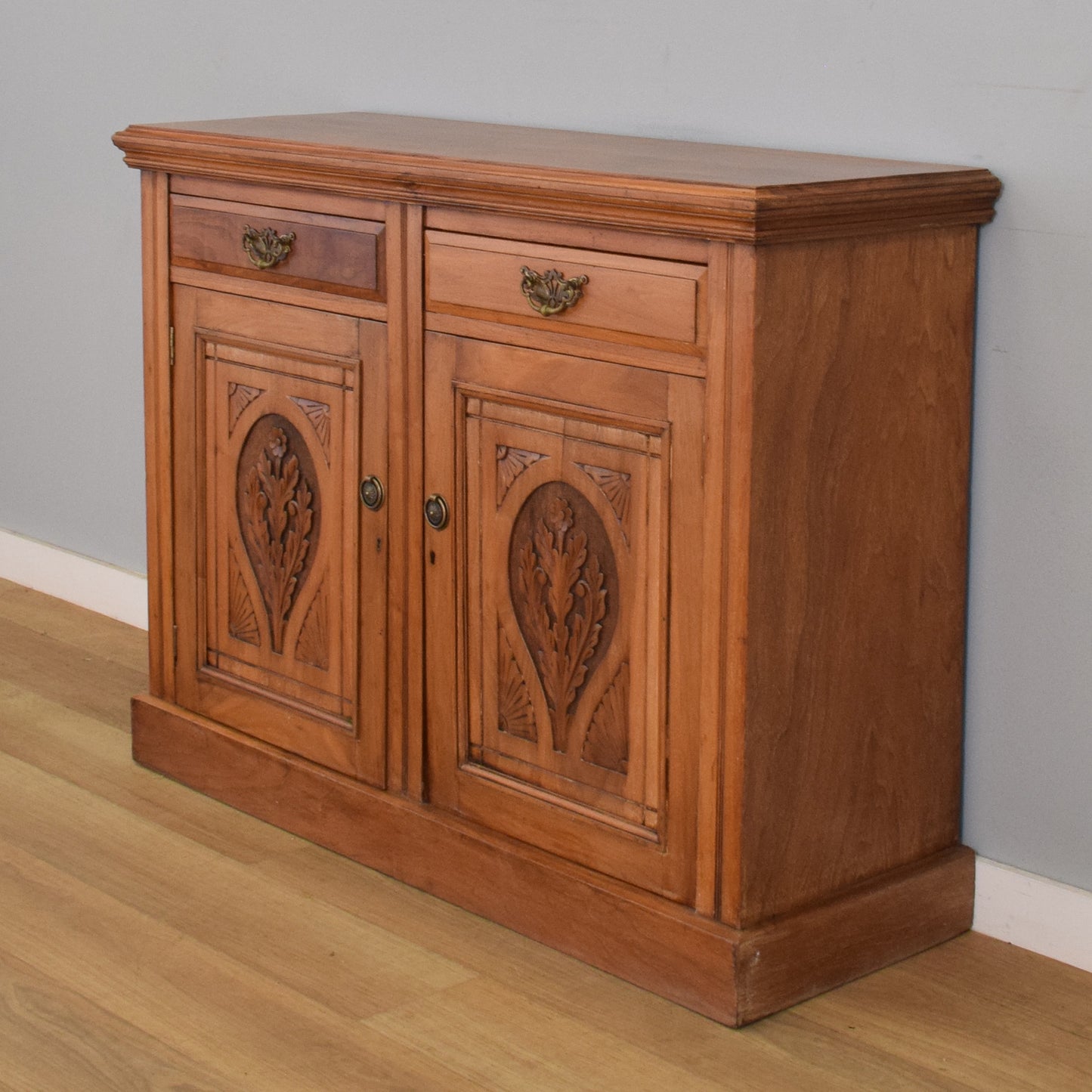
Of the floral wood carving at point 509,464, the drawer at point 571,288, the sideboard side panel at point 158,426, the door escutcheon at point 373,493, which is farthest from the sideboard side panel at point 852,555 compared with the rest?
the sideboard side panel at point 158,426

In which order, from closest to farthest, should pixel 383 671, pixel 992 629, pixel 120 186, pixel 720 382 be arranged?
pixel 720 382 → pixel 992 629 → pixel 383 671 → pixel 120 186

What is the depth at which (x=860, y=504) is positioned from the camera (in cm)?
210

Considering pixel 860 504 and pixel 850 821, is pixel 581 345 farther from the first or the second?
pixel 850 821

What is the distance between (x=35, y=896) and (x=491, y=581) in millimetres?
741

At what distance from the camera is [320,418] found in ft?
8.18

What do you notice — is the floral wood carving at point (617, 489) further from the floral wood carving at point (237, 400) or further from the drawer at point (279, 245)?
the floral wood carving at point (237, 400)

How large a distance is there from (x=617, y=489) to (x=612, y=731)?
300 millimetres

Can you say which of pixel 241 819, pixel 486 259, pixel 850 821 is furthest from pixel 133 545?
pixel 850 821

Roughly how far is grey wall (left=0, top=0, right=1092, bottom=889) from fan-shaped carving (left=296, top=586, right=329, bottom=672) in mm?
801

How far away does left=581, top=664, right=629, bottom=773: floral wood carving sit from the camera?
2.17 meters

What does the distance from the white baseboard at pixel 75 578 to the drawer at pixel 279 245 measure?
1072mm

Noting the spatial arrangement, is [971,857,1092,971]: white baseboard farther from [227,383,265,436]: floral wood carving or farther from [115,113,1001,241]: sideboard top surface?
[227,383,265,436]: floral wood carving

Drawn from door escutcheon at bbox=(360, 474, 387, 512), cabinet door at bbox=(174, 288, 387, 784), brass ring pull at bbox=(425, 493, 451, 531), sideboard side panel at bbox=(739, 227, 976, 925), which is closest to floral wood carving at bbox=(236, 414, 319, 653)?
cabinet door at bbox=(174, 288, 387, 784)

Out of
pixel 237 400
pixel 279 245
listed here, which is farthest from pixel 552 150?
pixel 237 400
